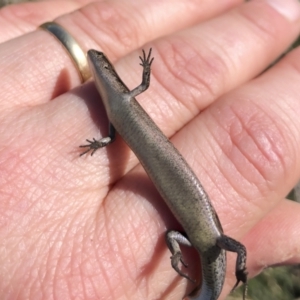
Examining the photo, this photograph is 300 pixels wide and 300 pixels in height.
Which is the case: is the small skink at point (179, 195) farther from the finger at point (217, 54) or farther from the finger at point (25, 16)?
the finger at point (25, 16)

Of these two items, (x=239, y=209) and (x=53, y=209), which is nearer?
(x=53, y=209)

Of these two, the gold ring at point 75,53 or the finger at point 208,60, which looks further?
the gold ring at point 75,53

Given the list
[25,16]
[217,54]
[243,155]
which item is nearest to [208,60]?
[217,54]

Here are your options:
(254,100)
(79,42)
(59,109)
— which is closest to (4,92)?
(59,109)

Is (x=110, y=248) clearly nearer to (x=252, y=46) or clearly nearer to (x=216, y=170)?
(x=216, y=170)

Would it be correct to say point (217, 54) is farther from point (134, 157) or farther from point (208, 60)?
point (134, 157)

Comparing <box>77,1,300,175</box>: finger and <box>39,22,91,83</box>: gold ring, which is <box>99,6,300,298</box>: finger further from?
<box>39,22,91,83</box>: gold ring

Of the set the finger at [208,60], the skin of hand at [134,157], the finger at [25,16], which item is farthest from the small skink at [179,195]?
the finger at [25,16]
